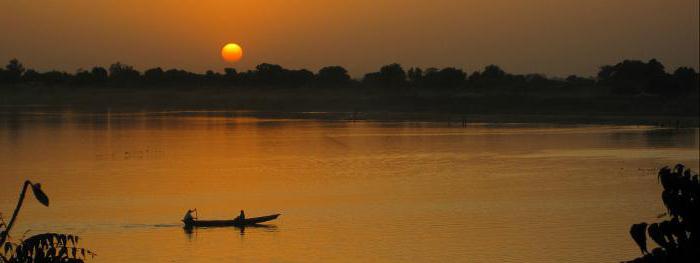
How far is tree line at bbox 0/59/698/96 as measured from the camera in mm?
105125

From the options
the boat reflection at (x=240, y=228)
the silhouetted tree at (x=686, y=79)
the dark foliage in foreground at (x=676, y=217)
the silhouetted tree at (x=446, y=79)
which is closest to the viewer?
the dark foliage in foreground at (x=676, y=217)

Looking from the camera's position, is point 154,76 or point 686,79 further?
point 154,76

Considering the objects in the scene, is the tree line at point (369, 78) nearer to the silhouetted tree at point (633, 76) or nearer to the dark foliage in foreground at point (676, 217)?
the silhouetted tree at point (633, 76)

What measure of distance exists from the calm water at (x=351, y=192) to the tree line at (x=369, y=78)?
44.9 meters

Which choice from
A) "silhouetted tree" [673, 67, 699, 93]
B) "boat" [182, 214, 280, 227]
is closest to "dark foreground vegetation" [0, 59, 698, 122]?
"silhouetted tree" [673, 67, 699, 93]

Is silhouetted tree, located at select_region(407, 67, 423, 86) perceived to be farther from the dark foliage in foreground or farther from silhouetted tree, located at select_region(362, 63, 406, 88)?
the dark foliage in foreground

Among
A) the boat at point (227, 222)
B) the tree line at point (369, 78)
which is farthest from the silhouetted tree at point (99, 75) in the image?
the boat at point (227, 222)

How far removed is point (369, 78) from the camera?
120 meters

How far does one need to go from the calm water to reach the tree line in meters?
44.9

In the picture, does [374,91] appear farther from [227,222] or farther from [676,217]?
[676,217]

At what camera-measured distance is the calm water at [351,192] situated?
22.3m

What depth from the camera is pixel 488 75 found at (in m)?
118

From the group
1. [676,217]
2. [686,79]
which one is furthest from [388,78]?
[676,217]

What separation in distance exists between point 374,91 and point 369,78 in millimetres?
7474
